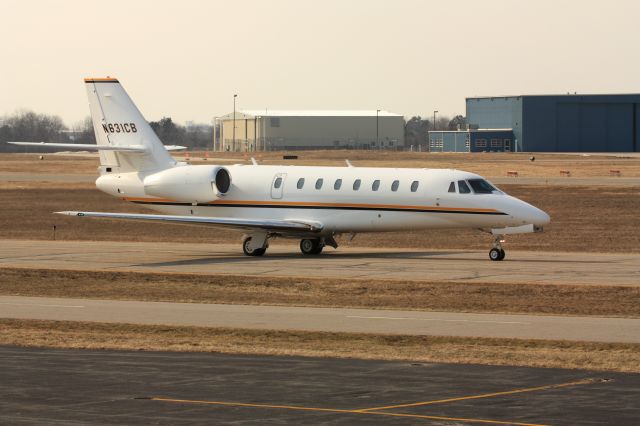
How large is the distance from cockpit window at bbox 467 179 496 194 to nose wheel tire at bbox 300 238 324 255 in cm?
557

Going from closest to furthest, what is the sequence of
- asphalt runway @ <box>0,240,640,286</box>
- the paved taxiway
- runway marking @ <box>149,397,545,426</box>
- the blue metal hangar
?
runway marking @ <box>149,397,545,426</box> < the paved taxiway < asphalt runway @ <box>0,240,640,286</box> < the blue metal hangar

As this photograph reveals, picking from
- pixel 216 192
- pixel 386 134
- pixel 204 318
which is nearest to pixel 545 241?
pixel 216 192

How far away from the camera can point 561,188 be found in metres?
75.6

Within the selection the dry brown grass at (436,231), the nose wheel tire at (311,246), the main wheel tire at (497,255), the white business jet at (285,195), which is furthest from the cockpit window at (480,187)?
the dry brown grass at (436,231)

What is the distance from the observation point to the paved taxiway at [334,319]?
22.6m

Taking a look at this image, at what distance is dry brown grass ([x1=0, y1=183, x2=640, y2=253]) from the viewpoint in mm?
44469

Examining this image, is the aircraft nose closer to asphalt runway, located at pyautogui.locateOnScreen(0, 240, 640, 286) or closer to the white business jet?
the white business jet

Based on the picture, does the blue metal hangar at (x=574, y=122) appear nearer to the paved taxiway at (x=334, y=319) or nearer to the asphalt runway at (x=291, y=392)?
the paved taxiway at (x=334, y=319)

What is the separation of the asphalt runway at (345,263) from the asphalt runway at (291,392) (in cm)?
1201

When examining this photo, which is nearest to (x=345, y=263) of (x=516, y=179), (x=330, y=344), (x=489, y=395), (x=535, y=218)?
(x=535, y=218)

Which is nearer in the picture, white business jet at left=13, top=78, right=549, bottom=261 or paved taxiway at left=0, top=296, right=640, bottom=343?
paved taxiway at left=0, top=296, right=640, bottom=343

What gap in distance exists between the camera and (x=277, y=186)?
39125mm

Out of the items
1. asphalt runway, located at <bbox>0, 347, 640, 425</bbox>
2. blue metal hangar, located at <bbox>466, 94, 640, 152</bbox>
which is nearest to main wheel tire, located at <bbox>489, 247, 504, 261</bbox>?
asphalt runway, located at <bbox>0, 347, 640, 425</bbox>

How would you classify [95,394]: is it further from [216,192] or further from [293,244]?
[293,244]
